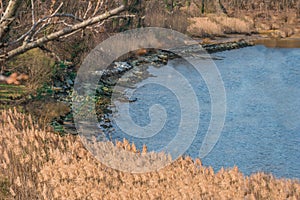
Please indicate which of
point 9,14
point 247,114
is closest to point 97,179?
point 9,14

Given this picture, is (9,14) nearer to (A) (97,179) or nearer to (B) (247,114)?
(A) (97,179)

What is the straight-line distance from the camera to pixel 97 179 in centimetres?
812

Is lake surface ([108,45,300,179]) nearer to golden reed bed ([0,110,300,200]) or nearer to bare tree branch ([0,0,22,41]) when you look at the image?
golden reed bed ([0,110,300,200])

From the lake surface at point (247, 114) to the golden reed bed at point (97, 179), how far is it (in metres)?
4.01

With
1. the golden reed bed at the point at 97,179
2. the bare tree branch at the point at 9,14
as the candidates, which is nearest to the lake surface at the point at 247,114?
the golden reed bed at the point at 97,179

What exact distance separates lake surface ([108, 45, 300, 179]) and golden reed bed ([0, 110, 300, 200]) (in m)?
4.01

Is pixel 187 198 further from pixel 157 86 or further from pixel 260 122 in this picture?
pixel 157 86

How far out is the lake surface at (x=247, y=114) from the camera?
1265 centimetres

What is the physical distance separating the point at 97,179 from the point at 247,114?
349 inches

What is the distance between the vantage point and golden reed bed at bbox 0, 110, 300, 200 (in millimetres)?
7461

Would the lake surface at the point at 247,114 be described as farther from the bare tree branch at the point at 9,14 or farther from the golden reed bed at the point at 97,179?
the bare tree branch at the point at 9,14

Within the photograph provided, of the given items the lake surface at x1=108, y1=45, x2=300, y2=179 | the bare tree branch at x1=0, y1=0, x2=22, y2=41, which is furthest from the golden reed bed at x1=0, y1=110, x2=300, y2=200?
the bare tree branch at x1=0, y1=0, x2=22, y2=41

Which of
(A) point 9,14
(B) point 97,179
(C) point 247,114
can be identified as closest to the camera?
(A) point 9,14

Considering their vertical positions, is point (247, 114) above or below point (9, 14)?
below
